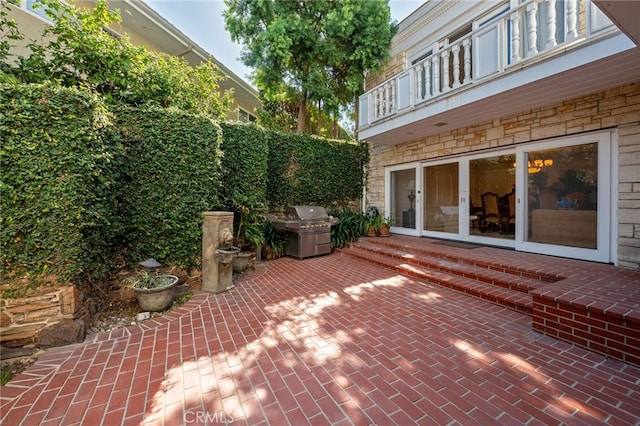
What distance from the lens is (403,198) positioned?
7.76m

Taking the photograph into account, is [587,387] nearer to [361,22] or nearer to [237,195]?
[237,195]

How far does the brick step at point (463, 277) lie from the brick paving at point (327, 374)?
0.18 m

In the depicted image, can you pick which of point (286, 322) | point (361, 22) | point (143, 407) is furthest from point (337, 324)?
point (361, 22)

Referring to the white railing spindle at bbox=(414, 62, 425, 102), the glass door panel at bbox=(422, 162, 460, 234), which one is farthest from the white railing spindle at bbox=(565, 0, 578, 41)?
the glass door panel at bbox=(422, 162, 460, 234)

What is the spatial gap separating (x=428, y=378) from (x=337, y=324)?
1.14m

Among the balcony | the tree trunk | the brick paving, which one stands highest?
the tree trunk

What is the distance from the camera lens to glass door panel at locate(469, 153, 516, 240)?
17.7 ft

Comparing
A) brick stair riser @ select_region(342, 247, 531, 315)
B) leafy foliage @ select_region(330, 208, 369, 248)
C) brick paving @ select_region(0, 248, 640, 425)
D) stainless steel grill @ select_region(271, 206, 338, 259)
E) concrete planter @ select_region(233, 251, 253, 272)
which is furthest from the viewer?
leafy foliage @ select_region(330, 208, 369, 248)

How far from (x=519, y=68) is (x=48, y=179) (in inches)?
246

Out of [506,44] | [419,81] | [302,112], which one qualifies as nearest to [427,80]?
[419,81]

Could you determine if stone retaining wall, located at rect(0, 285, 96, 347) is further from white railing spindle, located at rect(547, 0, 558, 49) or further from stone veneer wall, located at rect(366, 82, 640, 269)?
stone veneer wall, located at rect(366, 82, 640, 269)

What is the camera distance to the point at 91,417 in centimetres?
178

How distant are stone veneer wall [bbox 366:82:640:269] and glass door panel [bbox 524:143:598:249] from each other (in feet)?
1.11

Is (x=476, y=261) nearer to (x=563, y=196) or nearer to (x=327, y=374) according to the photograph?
(x=563, y=196)
